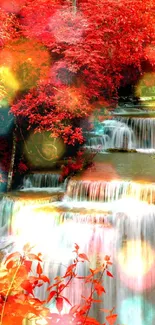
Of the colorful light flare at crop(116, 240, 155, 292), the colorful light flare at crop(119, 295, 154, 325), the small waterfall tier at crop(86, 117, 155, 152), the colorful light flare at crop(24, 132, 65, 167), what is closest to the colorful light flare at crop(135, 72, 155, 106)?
the small waterfall tier at crop(86, 117, 155, 152)

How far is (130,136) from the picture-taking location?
17.2m

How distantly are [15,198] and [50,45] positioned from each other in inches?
202

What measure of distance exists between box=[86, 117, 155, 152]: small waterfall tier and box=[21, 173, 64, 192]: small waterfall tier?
508 centimetres

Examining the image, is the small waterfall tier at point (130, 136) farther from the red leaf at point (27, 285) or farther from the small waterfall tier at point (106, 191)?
the red leaf at point (27, 285)

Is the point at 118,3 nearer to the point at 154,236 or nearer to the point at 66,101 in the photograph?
the point at 66,101

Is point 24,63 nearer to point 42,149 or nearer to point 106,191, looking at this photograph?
point 42,149

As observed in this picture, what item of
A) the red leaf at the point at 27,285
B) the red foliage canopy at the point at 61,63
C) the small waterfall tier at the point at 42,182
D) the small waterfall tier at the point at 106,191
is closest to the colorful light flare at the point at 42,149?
the small waterfall tier at the point at 42,182

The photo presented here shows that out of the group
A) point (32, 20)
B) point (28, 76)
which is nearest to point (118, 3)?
point (32, 20)

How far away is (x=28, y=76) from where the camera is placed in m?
11.2

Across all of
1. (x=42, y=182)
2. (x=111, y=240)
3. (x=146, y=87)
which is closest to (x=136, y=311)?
(x=111, y=240)

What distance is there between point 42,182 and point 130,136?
6.67 metres

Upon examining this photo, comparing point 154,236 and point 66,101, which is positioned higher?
point 66,101

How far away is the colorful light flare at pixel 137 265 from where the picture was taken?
881cm

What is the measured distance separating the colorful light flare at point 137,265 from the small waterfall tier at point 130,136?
8284 millimetres
